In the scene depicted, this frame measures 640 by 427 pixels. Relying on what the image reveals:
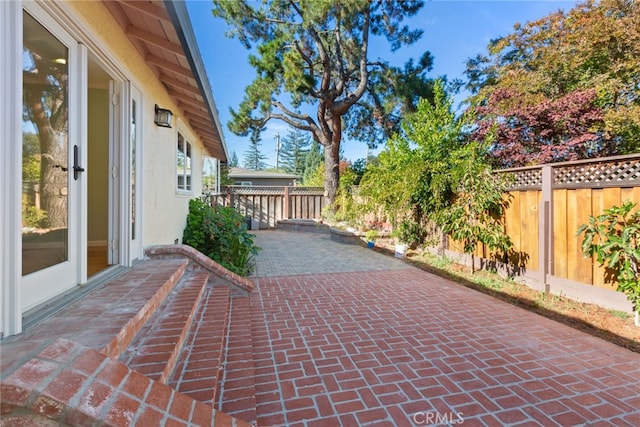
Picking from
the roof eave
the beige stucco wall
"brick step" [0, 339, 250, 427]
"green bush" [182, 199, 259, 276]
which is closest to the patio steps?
"brick step" [0, 339, 250, 427]

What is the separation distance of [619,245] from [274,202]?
40.3ft

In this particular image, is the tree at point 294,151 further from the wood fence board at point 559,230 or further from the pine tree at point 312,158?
the wood fence board at point 559,230

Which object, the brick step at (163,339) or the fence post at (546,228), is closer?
the brick step at (163,339)

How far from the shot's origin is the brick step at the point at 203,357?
1.89 meters

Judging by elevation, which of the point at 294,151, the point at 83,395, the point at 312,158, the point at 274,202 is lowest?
the point at 83,395

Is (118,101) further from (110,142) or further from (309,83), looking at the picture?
A: (309,83)

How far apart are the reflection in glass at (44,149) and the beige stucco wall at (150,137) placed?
47 centimetres

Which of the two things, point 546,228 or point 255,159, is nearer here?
point 546,228

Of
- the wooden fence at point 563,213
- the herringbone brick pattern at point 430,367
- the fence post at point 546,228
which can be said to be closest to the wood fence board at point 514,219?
the wooden fence at point 563,213

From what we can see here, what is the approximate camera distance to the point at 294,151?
161 feet

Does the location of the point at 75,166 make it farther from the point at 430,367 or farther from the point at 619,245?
the point at 619,245

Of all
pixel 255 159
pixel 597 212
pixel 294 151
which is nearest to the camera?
pixel 597 212

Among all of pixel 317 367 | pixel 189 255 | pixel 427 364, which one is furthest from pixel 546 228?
pixel 189 255

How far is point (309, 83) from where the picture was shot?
1091 cm
